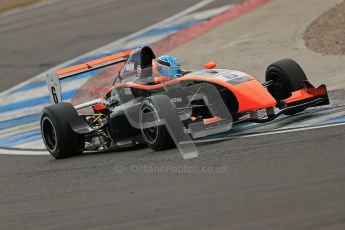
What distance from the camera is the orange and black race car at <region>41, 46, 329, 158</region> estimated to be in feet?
30.2

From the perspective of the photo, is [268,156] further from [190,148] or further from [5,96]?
→ [5,96]

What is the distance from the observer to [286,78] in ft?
32.9

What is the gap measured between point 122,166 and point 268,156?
186cm

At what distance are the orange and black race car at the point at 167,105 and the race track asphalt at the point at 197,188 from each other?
0.29 m

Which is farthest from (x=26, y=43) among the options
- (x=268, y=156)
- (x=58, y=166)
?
(x=268, y=156)

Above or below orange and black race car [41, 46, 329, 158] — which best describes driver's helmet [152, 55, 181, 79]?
above

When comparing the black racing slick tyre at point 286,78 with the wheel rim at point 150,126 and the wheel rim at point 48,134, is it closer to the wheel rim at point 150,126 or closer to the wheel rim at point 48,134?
the wheel rim at point 150,126

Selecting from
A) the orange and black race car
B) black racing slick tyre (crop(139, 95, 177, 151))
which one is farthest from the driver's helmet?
black racing slick tyre (crop(139, 95, 177, 151))

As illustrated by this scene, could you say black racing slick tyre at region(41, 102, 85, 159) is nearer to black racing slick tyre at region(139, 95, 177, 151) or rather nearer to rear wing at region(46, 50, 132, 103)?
rear wing at region(46, 50, 132, 103)

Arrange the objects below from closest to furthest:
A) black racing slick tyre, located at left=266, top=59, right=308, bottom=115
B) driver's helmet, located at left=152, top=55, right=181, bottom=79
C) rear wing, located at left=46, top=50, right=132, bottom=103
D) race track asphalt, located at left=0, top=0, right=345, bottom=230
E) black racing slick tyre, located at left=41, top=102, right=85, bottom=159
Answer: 1. race track asphalt, located at left=0, top=0, right=345, bottom=230
2. black racing slick tyre, located at left=266, top=59, right=308, bottom=115
3. driver's helmet, located at left=152, top=55, right=181, bottom=79
4. black racing slick tyre, located at left=41, top=102, right=85, bottom=159
5. rear wing, located at left=46, top=50, right=132, bottom=103

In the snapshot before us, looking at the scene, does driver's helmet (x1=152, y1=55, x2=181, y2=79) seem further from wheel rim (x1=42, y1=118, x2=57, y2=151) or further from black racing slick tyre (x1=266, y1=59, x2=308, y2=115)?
wheel rim (x1=42, y1=118, x2=57, y2=151)

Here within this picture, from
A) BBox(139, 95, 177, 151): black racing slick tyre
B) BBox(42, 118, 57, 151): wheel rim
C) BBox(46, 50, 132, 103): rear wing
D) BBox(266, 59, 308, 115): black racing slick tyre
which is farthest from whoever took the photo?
BBox(46, 50, 132, 103): rear wing

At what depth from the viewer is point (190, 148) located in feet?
29.5

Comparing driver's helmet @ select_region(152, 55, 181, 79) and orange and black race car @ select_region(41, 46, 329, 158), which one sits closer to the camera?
orange and black race car @ select_region(41, 46, 329, 158)
